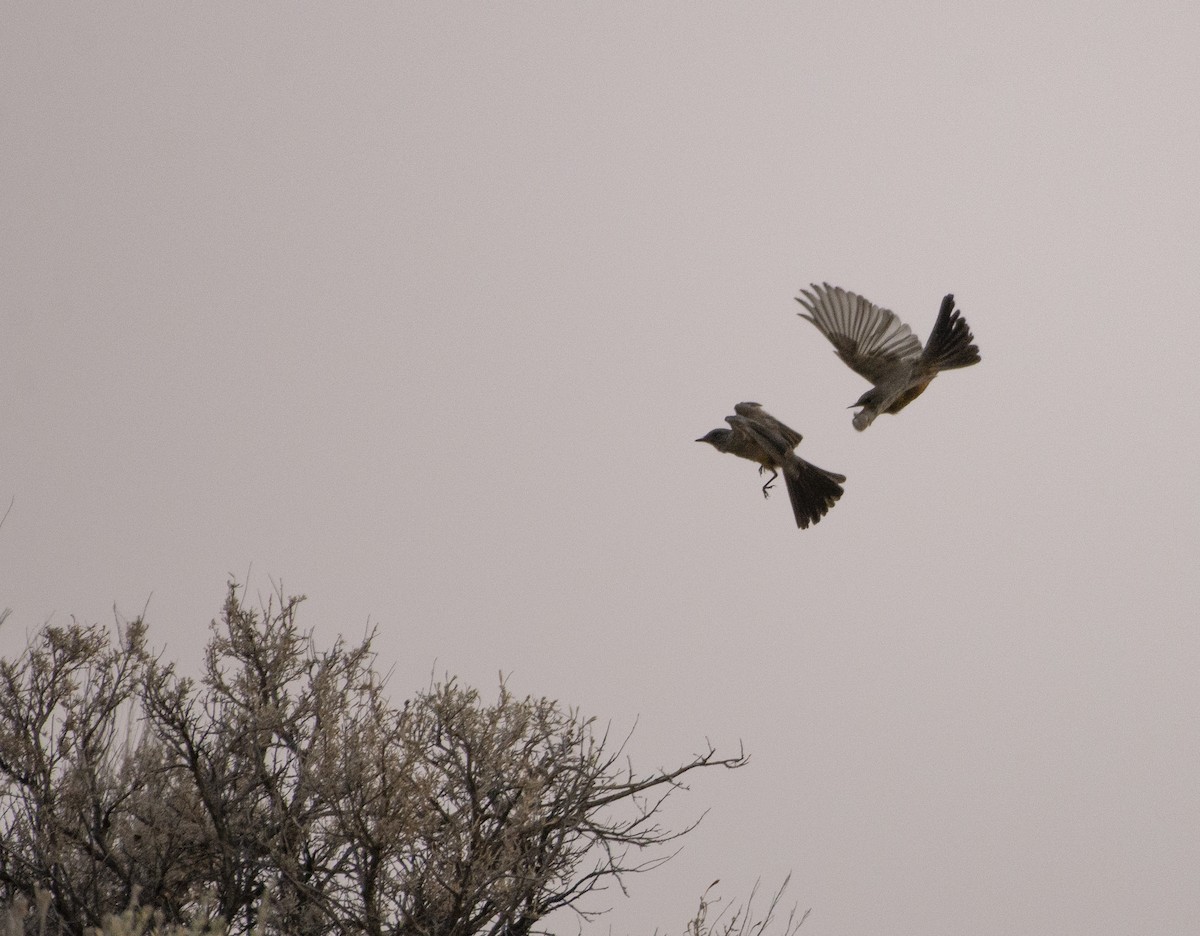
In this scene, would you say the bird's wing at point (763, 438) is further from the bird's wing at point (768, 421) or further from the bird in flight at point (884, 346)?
the bird in flight at point (884, 346)

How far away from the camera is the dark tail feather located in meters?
6.18

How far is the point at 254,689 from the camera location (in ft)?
25.5

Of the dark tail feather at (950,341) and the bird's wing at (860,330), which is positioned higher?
the bird's wing at (860,330)

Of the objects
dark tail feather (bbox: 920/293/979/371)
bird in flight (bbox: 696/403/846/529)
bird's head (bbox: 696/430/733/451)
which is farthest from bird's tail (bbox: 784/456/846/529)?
dark tail feather (bbox: 920/293/979/371)

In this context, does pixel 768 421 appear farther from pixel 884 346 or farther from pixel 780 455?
pixel 884 346

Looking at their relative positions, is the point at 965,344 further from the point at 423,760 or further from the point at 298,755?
the point at 298,755

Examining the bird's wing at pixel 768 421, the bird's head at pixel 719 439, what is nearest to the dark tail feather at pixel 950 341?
the bird's wing at pixel 768 421

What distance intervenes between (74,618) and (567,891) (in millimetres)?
4201

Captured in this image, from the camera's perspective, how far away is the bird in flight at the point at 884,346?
6219 millimetres

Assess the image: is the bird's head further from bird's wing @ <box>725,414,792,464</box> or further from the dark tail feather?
the dark tail feather

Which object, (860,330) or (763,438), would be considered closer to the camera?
(763,438)

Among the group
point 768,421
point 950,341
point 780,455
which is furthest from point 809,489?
point 950,341

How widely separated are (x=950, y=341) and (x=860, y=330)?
1511 mm

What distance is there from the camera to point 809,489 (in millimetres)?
6121
